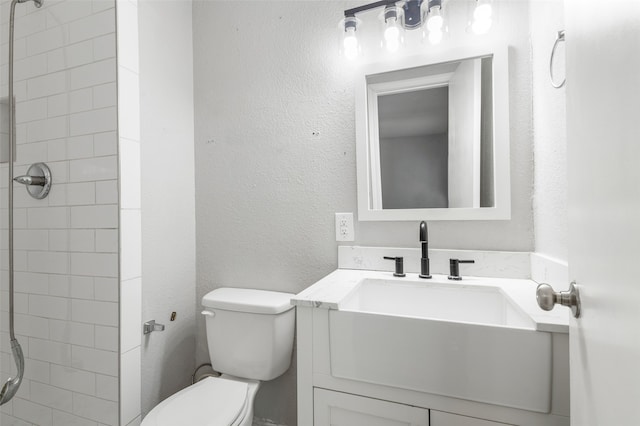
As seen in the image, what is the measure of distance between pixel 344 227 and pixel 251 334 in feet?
2.00

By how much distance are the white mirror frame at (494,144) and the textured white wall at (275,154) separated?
46mm

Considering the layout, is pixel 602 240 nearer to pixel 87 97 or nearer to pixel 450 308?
pixel 450 308

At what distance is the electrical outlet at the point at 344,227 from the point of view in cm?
138

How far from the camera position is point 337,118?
1.40 meters

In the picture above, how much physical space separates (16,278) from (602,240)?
5.96ft

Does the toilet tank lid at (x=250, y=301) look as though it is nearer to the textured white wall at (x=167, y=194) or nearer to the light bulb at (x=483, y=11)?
the textured white wall at (x=167, y=194)

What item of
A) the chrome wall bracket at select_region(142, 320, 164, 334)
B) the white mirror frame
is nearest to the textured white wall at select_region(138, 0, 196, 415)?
Answer: the chrome wall bracket at select_region(142, 320, 164, 334)

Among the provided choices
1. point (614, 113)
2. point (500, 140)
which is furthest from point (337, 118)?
point (614, 113)

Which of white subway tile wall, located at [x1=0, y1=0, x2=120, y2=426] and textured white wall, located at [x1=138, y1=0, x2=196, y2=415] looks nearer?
white subway tile wall, located at [x1=0, y1=0, x2=120, y2=426]

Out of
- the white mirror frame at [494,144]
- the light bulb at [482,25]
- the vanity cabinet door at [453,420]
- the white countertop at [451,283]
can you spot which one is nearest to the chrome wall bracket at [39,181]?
the white countertop at [451,283]

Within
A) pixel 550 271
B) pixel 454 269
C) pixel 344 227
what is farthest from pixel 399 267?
pixel 550 271

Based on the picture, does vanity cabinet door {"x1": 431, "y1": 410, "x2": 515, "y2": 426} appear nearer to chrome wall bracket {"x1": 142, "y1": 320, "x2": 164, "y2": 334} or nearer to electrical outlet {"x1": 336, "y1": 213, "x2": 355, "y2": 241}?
electrical outlet {"x1": 336, "y1": 213, "x2": 355, "y2": 241}

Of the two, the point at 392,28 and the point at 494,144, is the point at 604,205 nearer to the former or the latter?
the point at 494,144

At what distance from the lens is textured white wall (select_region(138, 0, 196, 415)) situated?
1.35 m
